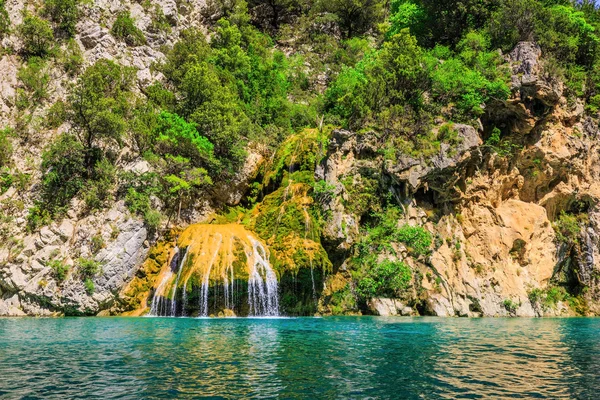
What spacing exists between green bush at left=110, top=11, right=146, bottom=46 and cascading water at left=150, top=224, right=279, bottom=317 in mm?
21599

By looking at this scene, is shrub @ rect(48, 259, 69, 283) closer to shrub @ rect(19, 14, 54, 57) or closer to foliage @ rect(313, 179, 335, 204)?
foliage @ rect(313, 179, 335, 204)

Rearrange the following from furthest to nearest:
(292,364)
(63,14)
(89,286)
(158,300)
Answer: (63,14) → (89,286) → (158,300) → (292,364)

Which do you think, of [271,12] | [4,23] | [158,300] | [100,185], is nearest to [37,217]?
[100,185]

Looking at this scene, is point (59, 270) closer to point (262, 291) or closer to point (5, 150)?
point (5, 150)

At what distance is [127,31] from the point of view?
118ft

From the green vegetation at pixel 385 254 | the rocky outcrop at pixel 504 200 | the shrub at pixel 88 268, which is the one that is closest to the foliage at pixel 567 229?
the rocky outcrop at pixel 504 200

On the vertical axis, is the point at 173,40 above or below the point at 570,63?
above

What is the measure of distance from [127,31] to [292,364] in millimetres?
35031

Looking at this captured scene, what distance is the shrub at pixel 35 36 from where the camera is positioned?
32344mm

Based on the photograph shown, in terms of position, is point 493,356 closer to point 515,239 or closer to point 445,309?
point 445,309

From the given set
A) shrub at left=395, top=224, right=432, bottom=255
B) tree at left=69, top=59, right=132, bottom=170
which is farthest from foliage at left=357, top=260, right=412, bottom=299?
tree at left=69, top=59, right=132, bottom=170

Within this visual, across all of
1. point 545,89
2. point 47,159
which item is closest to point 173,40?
point 47,159

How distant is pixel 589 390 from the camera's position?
739 centimetres

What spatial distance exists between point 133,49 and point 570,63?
112 feet
